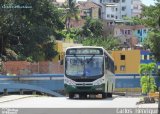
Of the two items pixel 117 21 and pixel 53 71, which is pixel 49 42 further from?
pixel 117 21

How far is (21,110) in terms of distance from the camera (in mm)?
15906

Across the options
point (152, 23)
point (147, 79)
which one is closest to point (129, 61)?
point (147, 79)

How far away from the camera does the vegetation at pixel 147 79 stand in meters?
57.9

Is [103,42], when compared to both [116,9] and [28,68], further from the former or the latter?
[116,9]

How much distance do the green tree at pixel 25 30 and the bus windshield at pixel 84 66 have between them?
3351 centimetres

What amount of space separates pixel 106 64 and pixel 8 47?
37.1 metres

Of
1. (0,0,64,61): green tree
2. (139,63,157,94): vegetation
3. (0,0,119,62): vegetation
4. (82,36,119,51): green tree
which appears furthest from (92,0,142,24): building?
(139,63,157,94): vegetation

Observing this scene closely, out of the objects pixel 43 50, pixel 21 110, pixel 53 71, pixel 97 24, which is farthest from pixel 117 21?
pixel 21 110

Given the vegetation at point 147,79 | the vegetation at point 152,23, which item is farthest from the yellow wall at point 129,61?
the vegetation at point 152,23

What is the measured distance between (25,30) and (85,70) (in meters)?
35.5

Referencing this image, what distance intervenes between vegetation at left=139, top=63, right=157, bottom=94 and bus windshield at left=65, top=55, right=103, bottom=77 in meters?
29.7

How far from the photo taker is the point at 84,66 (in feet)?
89.2

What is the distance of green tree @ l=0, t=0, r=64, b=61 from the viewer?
61.3m

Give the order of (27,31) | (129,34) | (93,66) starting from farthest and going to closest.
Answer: (129,34) → (27,31) → (93,66)
